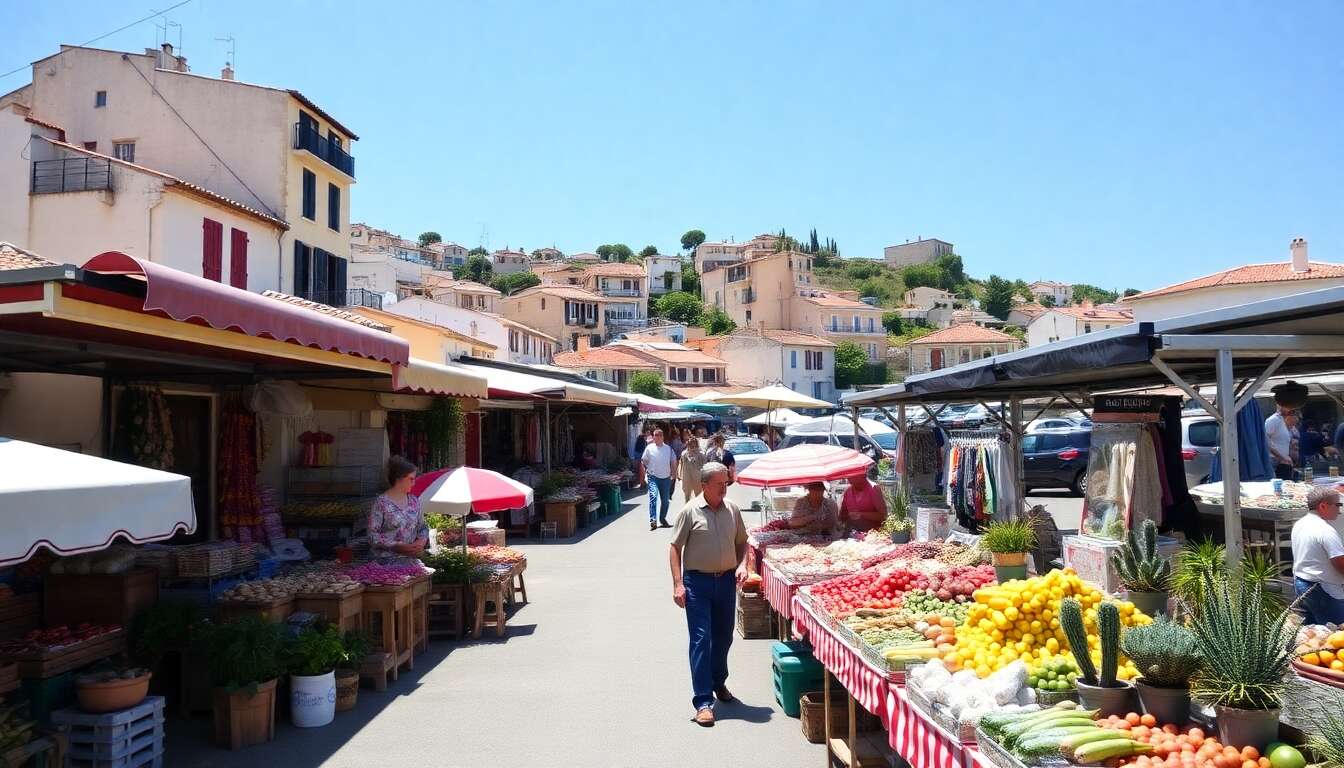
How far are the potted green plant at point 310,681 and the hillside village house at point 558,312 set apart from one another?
219 feet

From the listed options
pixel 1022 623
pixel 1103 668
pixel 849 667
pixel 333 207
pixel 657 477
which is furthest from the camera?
pixel 333 207

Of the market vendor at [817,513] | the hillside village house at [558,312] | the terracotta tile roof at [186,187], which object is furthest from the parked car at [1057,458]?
the hillside village house at [558,312]

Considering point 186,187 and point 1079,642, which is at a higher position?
point 186,187

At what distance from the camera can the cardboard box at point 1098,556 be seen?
5.82 meters

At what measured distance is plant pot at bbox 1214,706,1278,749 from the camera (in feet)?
10.9

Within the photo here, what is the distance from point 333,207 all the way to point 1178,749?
35.9m

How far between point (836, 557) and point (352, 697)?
432cm

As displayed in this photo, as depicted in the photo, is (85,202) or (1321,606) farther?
(85,202)

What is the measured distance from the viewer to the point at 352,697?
24.0 ft

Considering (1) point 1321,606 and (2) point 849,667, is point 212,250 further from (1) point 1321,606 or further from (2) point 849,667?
(1) point 1321,606

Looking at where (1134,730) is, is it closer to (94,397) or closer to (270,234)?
(94,397)

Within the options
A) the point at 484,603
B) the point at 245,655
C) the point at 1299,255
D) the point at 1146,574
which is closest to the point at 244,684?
the point at 245,655

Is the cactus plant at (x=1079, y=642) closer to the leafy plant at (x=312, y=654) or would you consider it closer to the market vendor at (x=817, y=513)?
the leafy plant at (x=312, y=654)

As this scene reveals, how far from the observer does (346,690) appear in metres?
7.25
